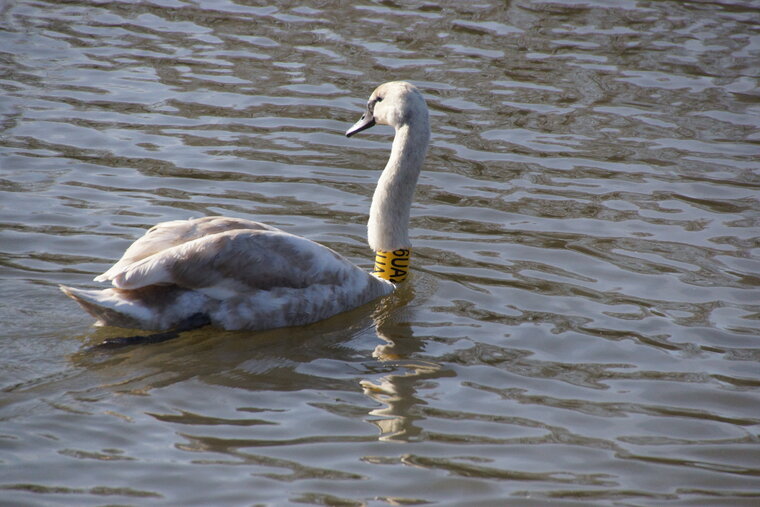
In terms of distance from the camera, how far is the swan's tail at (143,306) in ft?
20.6

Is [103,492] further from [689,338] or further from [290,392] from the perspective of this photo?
[689,338]

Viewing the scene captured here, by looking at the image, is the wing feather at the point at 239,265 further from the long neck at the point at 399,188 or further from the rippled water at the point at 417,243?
the long neck at the point at 399,188

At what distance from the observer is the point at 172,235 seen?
6637 mm

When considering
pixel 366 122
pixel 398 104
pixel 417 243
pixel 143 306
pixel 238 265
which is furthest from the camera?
pixel 417 243

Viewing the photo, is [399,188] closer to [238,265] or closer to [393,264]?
[393,264]

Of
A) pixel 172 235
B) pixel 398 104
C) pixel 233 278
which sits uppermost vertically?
pixel 398 104

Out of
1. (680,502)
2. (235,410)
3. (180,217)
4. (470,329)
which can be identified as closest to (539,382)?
(470,329)

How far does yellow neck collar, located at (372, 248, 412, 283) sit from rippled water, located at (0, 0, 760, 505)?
206 millimetres

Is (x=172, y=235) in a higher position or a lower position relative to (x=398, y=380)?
higher

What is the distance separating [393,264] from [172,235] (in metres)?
1.67

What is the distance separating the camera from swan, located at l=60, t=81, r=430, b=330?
6.34m

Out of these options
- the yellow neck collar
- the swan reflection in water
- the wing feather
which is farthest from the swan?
the swan reflection in water

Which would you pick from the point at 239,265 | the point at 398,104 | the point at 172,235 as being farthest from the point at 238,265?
the point at 398,104

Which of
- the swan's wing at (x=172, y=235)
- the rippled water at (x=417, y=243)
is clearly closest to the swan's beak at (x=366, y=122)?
the rippled water at (x=417, y=243)
